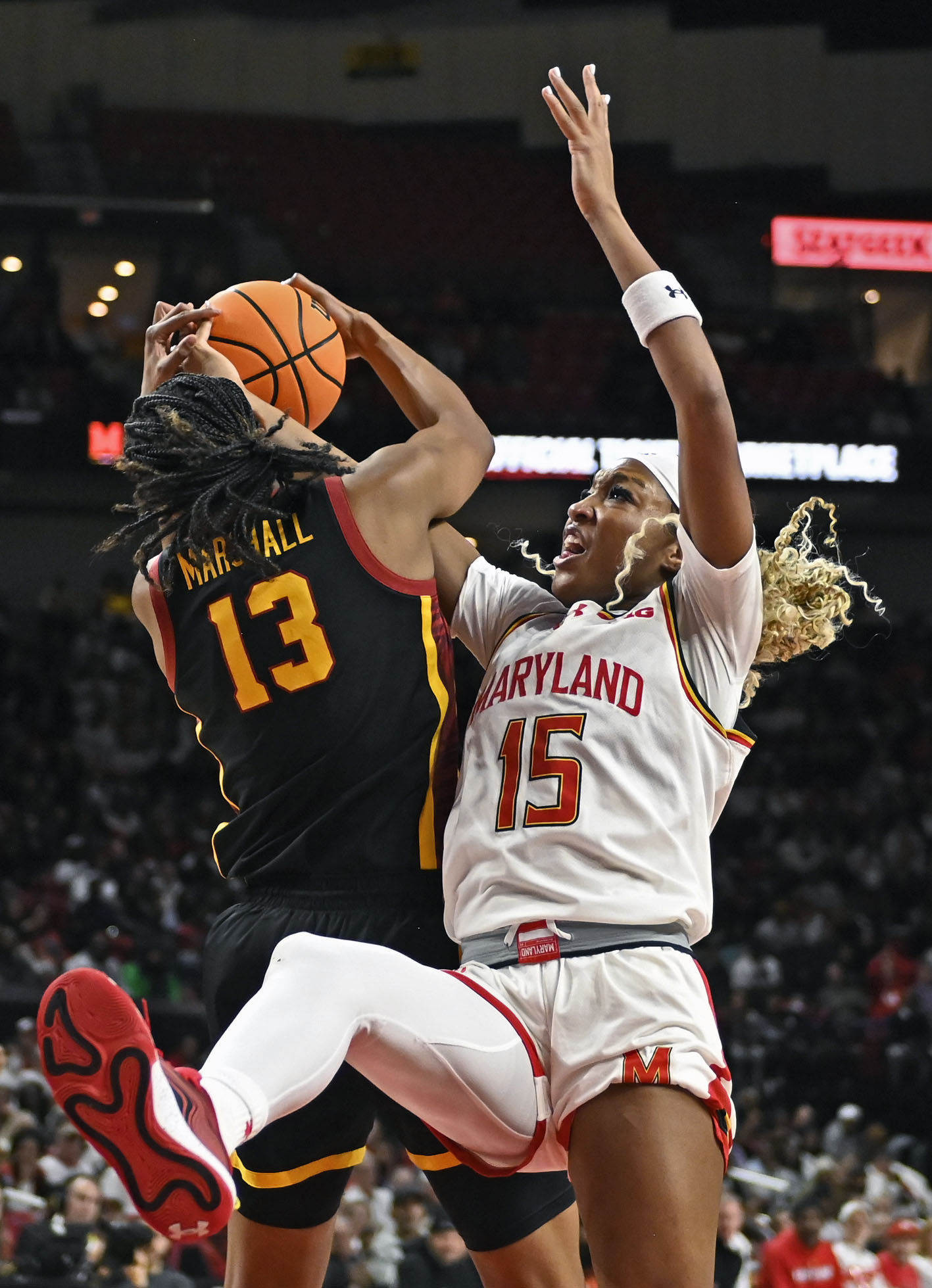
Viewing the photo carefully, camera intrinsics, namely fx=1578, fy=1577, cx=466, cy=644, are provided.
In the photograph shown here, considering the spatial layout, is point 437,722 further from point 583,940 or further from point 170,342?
point 170,342

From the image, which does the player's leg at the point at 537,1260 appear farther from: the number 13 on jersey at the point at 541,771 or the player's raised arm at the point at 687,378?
the player's raised arm at the point at 687,378

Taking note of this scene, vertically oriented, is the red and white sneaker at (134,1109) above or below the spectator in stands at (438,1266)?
above

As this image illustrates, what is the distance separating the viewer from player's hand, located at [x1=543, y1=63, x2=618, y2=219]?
3.35m

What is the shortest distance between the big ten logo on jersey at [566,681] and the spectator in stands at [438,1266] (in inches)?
226

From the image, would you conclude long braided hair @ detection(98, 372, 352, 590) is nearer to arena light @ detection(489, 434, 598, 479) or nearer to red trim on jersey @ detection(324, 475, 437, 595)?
red trim on jersey @ detection(324, 475, 437, 595)

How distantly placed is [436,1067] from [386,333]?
1.97 meters

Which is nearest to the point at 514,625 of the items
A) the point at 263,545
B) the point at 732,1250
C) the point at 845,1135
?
the point at 263,545

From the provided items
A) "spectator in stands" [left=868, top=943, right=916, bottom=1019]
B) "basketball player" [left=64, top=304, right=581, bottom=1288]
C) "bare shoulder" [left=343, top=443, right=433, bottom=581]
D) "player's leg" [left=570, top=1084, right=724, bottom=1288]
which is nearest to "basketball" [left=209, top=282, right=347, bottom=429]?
"basketball player" [left=64, top=304, right=581, bottom=1288]

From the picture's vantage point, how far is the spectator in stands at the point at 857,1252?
8.82 m

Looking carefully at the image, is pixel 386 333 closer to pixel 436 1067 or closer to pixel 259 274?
pixel 436 1067

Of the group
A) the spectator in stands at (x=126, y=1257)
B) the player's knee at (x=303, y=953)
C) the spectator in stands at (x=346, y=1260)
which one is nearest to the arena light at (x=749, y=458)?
the spectator in stands at (x=346, y=1260)

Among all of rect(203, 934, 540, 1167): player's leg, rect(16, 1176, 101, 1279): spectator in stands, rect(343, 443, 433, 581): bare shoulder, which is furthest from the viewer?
rect(16, 1176, 101, 1279): spectator in stands

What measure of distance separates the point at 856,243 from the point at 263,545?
18.6 meters

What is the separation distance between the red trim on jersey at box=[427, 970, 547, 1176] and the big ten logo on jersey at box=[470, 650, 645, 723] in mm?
609
